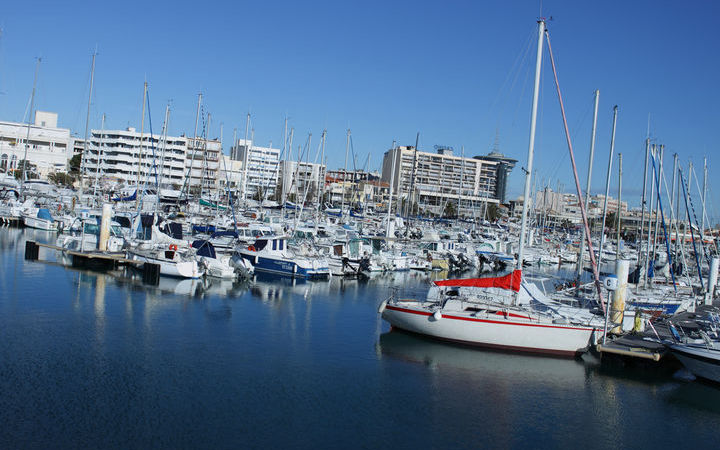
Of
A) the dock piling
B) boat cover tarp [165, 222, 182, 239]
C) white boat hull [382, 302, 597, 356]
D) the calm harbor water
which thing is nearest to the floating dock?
the dock piling

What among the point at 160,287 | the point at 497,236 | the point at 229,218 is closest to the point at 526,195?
the point at 160,287

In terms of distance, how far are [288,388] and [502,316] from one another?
965cm

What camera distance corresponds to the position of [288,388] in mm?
19312

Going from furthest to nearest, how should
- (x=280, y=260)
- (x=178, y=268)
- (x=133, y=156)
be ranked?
(x=133, y=156), (x=280, y=260), (x=178, y=268)

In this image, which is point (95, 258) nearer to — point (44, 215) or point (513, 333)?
point (44, 215)

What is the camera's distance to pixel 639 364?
2402 centimetres

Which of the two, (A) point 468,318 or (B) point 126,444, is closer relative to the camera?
(B) point 126,444

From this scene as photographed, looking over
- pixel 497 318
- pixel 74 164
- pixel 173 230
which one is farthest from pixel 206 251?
pixel 74 164

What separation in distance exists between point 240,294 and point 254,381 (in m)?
15.9

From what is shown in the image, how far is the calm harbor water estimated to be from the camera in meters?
16.0

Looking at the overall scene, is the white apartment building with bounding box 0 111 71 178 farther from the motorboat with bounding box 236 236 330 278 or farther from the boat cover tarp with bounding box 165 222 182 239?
the motorboat with bounding box 236 236 330 278

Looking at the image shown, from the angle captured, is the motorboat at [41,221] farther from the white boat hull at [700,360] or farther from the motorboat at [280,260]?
the white boat hull at [700,360]

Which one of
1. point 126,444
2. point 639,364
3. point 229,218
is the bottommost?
point 126,444

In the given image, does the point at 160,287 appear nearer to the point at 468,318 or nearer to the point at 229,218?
the point at 468,318
